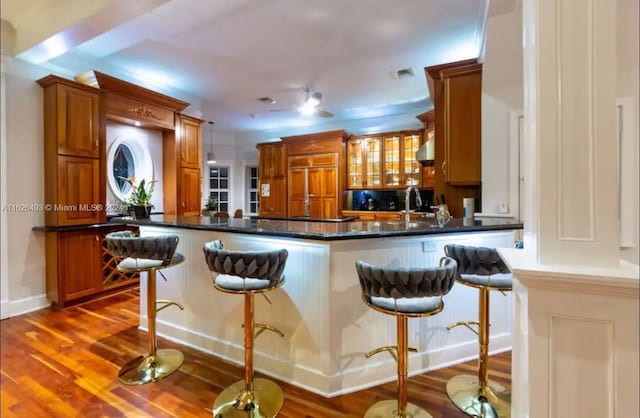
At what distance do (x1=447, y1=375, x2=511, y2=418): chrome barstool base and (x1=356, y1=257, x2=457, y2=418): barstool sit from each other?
267mm

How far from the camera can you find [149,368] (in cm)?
218

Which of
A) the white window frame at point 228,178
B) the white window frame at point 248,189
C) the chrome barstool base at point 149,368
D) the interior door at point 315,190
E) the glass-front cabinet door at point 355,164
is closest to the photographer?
the chrome barstool base at point 149,368

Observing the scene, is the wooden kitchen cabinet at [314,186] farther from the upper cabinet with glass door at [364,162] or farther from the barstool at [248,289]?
the barstool at [248,289]

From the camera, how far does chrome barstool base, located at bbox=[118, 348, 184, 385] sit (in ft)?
6.84

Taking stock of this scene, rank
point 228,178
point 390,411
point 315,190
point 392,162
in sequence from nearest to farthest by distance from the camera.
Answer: point 390,411 < point 392,162 < point 315,190 < point 228,178

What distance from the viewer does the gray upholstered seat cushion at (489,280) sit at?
5.91 feet

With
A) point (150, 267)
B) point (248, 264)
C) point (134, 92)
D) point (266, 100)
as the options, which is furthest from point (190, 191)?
point (248, 264)

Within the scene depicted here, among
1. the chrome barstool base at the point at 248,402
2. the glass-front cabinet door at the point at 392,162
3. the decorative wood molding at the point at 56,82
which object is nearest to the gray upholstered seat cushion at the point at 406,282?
the chrome barstool base at the point at 248,402

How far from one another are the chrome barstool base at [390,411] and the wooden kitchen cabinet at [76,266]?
3464 mm

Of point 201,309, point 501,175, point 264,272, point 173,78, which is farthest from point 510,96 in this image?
point 173,78

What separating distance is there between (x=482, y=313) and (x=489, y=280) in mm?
270

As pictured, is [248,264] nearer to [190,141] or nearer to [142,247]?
[142,247]

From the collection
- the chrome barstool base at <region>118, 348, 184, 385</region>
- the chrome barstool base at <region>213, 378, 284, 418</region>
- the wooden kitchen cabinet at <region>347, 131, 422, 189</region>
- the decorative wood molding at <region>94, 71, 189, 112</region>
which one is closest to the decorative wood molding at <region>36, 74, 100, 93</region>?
the decorative wood molding at <region>94, 71, 189, 112</region>

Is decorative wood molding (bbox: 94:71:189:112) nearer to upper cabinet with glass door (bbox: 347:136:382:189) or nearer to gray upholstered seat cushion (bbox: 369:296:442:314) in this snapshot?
upper cabinet with glass door (bbox: 347:136:382:189)
